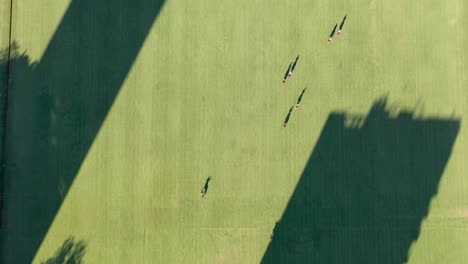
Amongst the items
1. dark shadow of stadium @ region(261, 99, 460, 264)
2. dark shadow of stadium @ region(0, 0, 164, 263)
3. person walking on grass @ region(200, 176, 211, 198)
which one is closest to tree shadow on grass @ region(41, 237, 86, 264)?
dark shadow of stadium @ region(0, 0, 164, 263)

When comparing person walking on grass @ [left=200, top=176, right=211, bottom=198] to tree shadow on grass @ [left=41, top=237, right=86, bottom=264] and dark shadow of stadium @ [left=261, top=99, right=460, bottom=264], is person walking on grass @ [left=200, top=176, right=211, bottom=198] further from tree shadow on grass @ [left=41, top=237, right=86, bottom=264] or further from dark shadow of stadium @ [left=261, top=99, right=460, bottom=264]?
tree shadow on grass @ [left=41, top=237, right=86, bottom=264]

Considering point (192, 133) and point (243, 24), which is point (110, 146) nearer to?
point (192, 133)

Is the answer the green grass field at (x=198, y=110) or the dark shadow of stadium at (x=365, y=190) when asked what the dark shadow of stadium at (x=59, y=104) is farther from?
the dark shadow of stadium at (x=365, y=190)

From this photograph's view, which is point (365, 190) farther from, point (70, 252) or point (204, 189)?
point (70, 252)

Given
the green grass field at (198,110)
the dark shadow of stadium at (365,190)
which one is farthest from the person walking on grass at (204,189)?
the dark shadow of stadium at (365,190)

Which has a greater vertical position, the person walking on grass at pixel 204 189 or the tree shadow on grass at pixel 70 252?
the person walking on grass at pixel 204 189

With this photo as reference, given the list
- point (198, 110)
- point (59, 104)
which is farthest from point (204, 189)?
point (59, 104)
